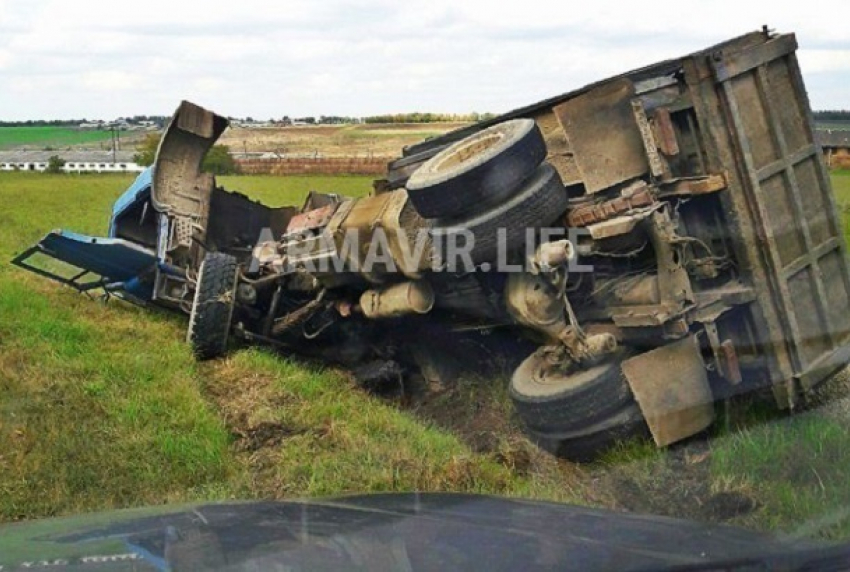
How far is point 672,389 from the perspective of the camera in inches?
259

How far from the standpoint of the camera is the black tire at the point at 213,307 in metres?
9.66

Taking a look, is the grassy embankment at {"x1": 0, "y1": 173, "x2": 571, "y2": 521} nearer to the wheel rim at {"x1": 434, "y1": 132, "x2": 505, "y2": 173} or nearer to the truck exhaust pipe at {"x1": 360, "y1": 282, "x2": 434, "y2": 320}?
the truck exhaust pipe at {"x1": 360, "y1": 282, "x2": 434, "y2": 320}

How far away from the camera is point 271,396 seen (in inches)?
331

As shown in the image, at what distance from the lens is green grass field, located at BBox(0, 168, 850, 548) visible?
598 cm

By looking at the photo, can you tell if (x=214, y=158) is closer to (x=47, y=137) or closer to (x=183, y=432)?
(x=183, y=432)

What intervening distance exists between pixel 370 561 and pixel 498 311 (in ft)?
16.0

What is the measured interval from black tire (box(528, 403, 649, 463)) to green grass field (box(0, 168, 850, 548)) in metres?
0.08

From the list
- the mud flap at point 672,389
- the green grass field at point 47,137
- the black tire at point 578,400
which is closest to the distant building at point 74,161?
the green grass field at point 47,137

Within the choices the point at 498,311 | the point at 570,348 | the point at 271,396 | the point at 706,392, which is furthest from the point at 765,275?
the point at 271,396

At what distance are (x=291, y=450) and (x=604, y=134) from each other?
253 cm

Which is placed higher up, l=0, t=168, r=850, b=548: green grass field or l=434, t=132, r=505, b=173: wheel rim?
l=434, t=132, r=505, b=173: wheel rim

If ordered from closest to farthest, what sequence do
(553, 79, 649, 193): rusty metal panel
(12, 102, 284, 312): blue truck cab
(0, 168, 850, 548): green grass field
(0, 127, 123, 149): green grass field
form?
(0, 168, 850, 548): green grass field
(553, 79, 649, 193): rusty metal panel
(12, 102, 284, 312): blue truck cab
(0, 127, 123, 149): green grass field

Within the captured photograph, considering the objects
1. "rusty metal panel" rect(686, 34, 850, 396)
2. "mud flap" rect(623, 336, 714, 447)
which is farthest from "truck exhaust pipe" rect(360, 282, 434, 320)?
"rusty metal panel" rect(686, 34, 850, 396)

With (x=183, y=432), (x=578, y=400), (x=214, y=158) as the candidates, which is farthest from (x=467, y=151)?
(x=214, y=158)
